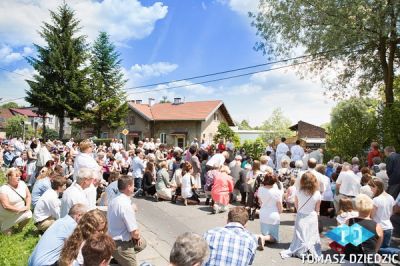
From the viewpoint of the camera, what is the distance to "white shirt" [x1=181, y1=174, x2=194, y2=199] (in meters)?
11.4

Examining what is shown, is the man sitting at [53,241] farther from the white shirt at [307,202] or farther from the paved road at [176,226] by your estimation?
the white shirt at [307,202]

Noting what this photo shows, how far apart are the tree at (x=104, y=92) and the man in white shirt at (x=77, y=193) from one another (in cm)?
3218

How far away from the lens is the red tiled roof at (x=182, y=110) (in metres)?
38.8

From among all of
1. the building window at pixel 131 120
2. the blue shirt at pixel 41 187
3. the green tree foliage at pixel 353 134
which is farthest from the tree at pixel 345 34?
the building window at pixel 131 120

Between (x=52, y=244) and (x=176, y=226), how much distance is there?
506 cm

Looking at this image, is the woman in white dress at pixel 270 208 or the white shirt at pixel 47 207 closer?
the white shirt at pixel 47 207

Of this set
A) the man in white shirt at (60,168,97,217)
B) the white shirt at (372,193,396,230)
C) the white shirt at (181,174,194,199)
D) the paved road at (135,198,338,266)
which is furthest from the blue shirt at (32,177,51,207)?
the white shirt at (372,193,396,230)

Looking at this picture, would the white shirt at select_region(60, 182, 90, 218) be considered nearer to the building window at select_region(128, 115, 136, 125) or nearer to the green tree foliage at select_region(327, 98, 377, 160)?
the green tree foliage at select_region(327, 98, 377, 160)

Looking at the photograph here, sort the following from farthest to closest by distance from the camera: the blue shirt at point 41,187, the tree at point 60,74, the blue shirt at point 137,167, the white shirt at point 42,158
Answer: the tree at point 60,74
the blue shirt at point 137,167
the white shirt at point 42,158
the blue shirt at point 41,187

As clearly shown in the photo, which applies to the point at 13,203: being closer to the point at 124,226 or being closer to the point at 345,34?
the point at 124,226

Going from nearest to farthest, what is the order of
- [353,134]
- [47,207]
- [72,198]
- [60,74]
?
[72,198] < [47,207] < [353,134] < [60,74]

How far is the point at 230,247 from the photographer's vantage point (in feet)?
12.5

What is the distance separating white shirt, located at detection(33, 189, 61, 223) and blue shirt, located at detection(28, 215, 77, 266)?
9.88 feet

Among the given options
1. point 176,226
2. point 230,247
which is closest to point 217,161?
point 176,226
